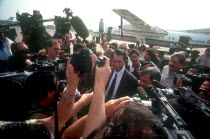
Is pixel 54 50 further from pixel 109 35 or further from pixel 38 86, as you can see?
pixel 109 35

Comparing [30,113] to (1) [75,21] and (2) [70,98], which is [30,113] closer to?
(2) [70,98]

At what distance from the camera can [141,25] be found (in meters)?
22.6

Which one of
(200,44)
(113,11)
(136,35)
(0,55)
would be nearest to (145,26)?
(136,35)

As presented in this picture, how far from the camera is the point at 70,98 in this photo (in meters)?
1.50

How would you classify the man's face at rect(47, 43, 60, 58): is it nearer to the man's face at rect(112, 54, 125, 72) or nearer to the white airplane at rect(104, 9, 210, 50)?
the man's face at rect(112, 54, 125, 72)

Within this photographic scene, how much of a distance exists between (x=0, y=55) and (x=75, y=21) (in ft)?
8.73

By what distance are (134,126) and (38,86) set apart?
1136mm

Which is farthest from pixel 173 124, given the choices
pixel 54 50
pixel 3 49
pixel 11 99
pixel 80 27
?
pixel 3 49

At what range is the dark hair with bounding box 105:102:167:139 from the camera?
89cm

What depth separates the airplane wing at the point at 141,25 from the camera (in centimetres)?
2103

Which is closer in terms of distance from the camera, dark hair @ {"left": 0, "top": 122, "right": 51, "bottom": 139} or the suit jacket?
dark hair @ {"left": 0, "top": 122, "right": 51, "bottom": 139}

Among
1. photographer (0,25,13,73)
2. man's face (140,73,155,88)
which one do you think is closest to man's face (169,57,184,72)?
man's face (140,73,155,88)

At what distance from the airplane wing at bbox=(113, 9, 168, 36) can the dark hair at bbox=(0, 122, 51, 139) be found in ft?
69.2

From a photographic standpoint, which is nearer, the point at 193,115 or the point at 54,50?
the point at 193,115
